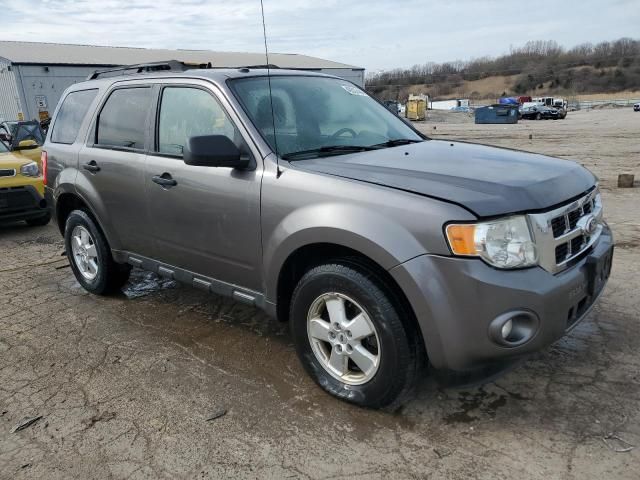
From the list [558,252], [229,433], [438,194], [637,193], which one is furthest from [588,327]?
[637,193]

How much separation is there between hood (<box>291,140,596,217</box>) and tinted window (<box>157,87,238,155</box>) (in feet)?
2.26

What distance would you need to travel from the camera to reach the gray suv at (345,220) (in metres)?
2.53

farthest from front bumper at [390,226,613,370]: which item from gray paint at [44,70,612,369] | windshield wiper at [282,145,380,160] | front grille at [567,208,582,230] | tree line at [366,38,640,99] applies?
tree line at [366,38,640,99]

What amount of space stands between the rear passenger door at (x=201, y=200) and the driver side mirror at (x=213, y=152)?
13 cm

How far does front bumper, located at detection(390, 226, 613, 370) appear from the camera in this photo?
2.46m

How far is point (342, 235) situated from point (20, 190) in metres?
6.59

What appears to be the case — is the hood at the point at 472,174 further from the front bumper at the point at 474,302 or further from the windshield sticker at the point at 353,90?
the windshield sticker at the point at 353,90

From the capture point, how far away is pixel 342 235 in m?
2.79

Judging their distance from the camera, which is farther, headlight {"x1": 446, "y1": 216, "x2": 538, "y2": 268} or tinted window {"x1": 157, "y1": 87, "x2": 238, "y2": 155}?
tinted window {"x1": 157, "y1": 87, "x2": 238, "y2": 155}

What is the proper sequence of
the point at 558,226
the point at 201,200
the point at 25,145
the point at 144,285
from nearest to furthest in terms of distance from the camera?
1. the point at 558,226
2. the point at 201,200
3. the point at 144,285
4. the point at 25,145

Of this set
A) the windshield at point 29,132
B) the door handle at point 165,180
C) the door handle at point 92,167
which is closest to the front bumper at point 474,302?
the door handle at point 165,180

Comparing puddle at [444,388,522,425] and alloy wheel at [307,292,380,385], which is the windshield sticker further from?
puddle at [444,388,522,425]

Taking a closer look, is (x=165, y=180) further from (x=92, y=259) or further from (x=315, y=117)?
(x=92, y=259)

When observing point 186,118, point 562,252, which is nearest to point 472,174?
point 562,252
